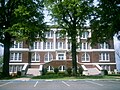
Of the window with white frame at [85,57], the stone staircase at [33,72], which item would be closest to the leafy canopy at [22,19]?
the stone staircase at [33,72]

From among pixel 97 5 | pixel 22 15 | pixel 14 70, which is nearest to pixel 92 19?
pixel 97 5

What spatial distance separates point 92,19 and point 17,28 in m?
12.7

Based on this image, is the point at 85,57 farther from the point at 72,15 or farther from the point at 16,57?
the point at 72,15

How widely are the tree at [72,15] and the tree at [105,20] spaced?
167 centimetres

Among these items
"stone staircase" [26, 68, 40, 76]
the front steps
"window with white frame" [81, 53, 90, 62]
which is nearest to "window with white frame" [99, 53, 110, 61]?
"window with white frame" [81, 53, 90, 62]

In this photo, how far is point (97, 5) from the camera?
129 ft

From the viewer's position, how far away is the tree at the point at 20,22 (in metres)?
34.2

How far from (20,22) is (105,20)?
1320cm

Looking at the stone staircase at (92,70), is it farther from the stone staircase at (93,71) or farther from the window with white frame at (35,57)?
the window with white frame at (35,57)

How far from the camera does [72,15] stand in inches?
1555

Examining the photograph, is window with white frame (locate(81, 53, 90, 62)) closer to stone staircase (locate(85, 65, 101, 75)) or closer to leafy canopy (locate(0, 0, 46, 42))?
stone staircase (locate(85, 65, 101, 75))

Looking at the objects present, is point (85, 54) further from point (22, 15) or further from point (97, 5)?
point (22, 15)

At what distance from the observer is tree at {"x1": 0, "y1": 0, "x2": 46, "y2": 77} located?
34.2m

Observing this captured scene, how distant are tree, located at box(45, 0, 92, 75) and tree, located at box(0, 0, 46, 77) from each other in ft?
10.0
